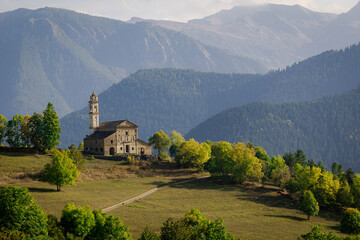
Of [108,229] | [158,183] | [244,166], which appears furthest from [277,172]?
[108,229]

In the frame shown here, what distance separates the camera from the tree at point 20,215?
4991 cm

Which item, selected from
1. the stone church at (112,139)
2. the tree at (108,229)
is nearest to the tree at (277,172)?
the stone church at (112,139)

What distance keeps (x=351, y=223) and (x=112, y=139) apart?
250 feet

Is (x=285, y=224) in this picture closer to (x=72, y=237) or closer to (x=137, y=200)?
(x=137, y=200)

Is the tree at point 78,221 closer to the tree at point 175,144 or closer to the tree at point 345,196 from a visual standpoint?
the tree at point 345,196

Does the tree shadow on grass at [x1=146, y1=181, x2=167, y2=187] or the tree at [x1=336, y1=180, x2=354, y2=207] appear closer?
the tree at [x1=336, y1=180, x2=354, y2=207]

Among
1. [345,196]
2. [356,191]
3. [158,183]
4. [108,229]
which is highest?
[158,183]

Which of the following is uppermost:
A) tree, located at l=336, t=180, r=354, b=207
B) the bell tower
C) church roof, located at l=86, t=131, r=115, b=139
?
the bell tower

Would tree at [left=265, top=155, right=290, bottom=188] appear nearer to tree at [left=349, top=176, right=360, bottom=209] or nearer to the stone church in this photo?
tree at [left=349, top=176, right=360, bottom=209]

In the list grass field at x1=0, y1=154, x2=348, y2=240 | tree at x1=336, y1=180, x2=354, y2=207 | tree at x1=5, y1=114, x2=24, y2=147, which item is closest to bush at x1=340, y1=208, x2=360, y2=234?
grass field at x1=0, y1=154, x2=348, y2=240

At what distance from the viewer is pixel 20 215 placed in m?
50.8

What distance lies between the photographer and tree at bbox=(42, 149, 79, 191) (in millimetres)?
86312

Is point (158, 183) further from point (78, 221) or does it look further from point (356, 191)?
point (78, 221)

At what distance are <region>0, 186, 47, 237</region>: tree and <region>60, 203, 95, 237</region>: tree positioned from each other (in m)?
4.04
